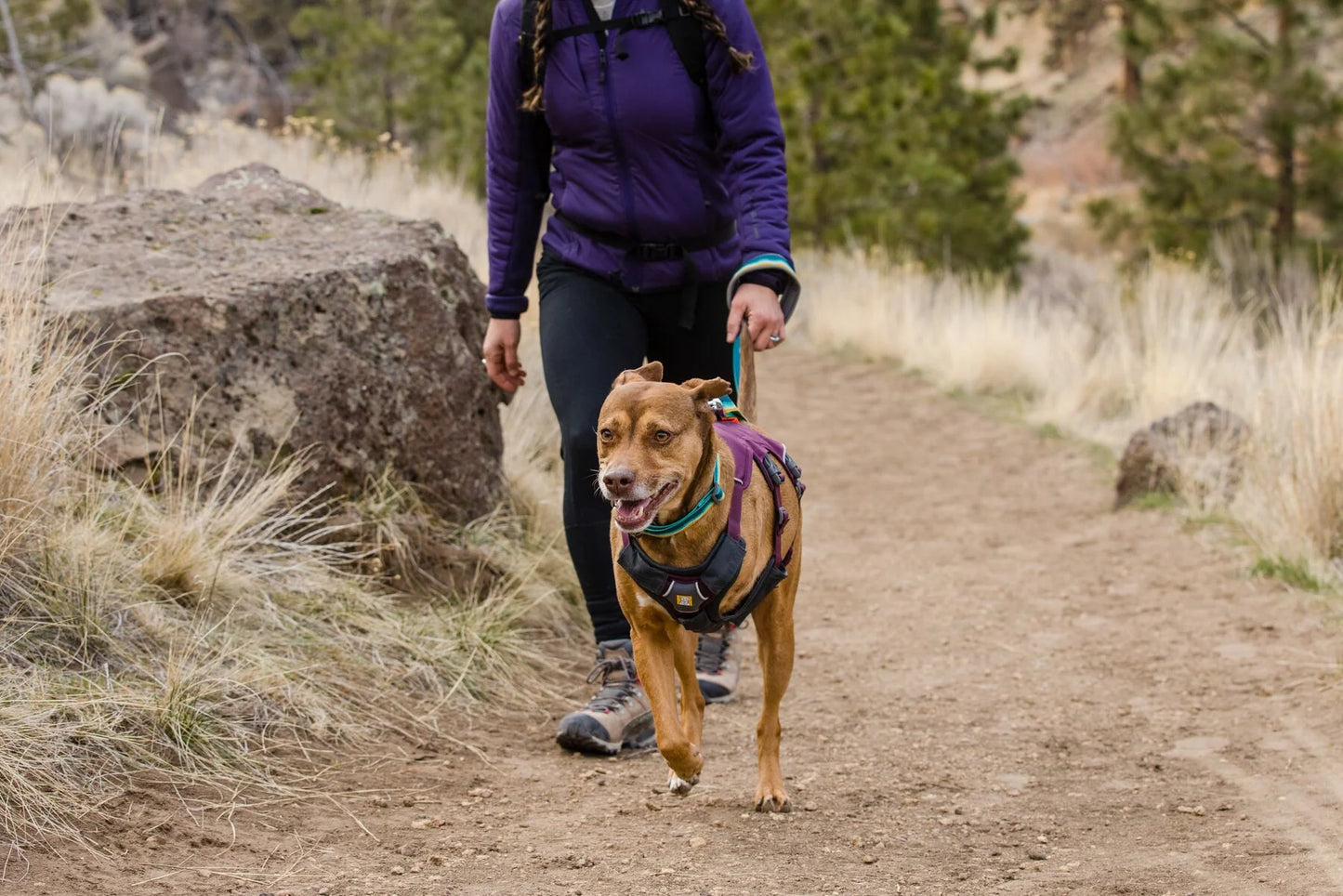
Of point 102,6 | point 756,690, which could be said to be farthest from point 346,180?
point 102,6

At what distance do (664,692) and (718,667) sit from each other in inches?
57.5

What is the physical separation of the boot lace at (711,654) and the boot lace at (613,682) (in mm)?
513

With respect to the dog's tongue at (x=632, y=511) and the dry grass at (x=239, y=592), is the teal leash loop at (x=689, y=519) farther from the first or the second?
the dry grass at (x=239, y=592)

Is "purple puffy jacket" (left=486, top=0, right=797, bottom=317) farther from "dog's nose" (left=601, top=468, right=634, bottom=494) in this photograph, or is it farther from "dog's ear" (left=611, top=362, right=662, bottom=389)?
"dog's nose" (left=601, top=468, right=634, bottom=494)

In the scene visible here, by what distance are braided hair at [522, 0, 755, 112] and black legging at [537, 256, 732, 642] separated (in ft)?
1.84

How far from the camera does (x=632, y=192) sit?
12.6 feet

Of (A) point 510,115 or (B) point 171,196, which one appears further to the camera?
(B) point 171,196

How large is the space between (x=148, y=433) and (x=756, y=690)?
2.24 meters

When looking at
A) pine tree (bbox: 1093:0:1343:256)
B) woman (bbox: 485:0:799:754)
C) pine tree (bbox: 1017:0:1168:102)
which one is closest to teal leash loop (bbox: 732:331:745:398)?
woman (bbox: 485:0:799:754)

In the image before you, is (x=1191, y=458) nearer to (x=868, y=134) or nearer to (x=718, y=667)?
(x=718, y=667)

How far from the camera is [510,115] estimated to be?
4035 mm

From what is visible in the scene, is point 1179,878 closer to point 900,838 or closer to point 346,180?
point 900,838

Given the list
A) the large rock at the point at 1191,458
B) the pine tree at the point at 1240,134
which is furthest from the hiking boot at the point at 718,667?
the pine tree at the point at 1240,134

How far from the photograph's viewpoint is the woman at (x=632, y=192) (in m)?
3.81
